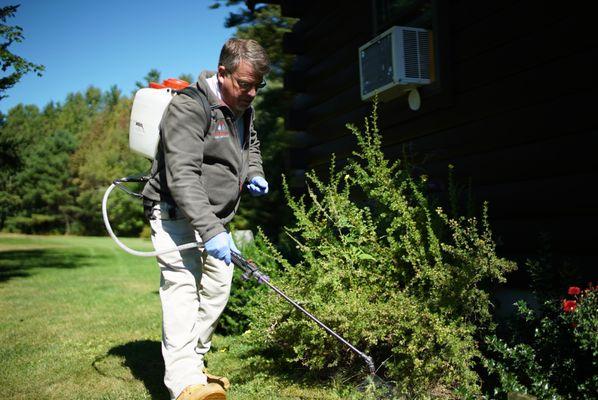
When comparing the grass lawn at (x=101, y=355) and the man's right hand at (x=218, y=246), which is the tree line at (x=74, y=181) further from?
the man's right hand at (x=218, y=246)

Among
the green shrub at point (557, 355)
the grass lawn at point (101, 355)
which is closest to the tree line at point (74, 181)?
the grass lawn at point (101, 355)

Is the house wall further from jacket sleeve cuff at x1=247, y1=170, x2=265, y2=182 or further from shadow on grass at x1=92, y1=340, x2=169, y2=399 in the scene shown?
shadow on grass at x1=92, y1=340, x2=169, y2=399

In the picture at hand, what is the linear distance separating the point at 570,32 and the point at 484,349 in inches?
81.3

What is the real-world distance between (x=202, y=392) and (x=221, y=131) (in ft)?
4.49

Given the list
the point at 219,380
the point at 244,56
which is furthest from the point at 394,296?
the point at 244,56

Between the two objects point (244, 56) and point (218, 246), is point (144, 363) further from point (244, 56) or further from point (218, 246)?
point (244, 56)

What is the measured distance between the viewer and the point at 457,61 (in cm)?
450

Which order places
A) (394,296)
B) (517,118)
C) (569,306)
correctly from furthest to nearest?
(517,118) → (394,296) → (569,306)

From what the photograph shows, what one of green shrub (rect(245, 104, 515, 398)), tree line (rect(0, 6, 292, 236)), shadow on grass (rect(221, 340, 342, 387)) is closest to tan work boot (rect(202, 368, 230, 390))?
shadow on grass (rect(221, 340, 342, 387))

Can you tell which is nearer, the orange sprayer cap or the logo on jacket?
the logo on jacket

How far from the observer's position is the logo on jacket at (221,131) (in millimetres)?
2953

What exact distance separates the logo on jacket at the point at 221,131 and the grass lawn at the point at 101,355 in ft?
4.98

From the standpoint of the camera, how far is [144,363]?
4.04 metres

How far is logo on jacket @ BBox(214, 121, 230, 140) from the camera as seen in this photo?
9.69 feet
